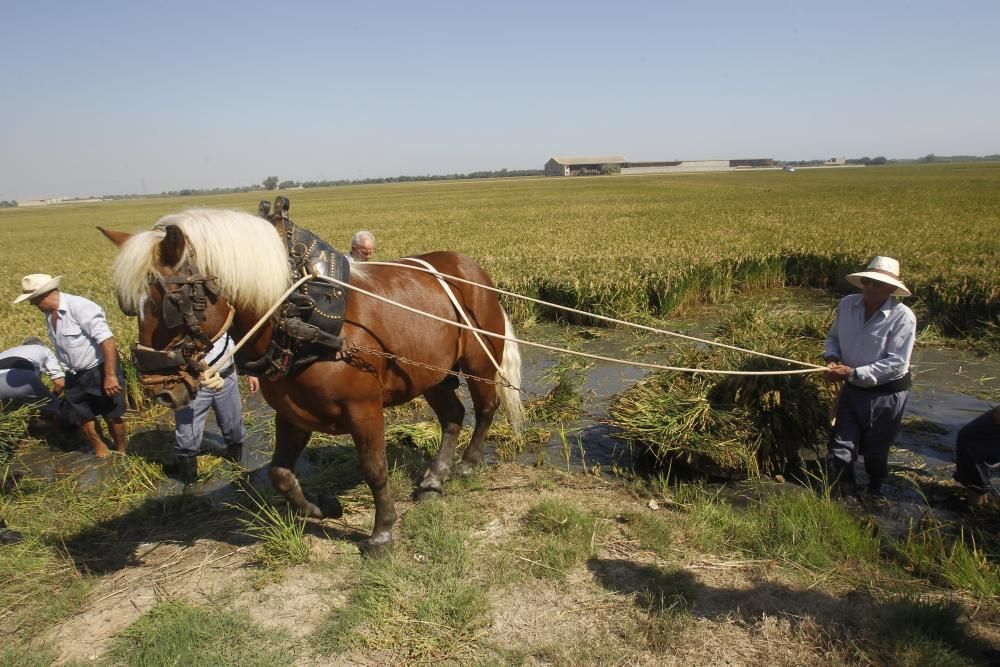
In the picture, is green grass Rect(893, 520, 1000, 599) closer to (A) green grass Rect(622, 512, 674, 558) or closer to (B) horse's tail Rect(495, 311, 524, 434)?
(A) green grass Rect(622, 512, 674, 558)

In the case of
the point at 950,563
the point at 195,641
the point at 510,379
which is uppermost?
the point at 510,379

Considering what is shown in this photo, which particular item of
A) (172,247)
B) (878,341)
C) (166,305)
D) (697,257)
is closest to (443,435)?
(166,305)

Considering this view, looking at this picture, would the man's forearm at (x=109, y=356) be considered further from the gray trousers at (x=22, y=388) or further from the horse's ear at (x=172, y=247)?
the horse's ear at (x=172, y=247)

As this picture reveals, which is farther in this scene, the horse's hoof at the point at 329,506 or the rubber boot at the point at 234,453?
the rubber boot at the point at 234,453

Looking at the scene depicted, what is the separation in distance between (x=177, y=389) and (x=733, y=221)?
21.9 meters

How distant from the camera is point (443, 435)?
4934mm

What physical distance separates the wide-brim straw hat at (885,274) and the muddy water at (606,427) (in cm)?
183

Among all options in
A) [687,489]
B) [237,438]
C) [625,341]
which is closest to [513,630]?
[687,489]

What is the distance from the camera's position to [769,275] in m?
12.4

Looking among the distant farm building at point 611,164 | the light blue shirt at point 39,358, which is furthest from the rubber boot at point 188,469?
the distant farm building at point 611,164

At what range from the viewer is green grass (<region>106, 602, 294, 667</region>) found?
2.85m

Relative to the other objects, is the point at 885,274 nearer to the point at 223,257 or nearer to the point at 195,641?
the point at 223,257

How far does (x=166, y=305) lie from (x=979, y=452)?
5302 mm

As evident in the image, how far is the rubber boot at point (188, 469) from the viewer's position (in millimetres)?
5109
